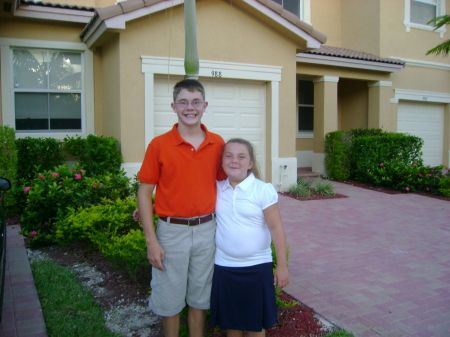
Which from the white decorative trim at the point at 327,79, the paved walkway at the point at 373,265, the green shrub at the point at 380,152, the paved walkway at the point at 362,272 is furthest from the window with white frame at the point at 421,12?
the paved walkway at the point at 362,272

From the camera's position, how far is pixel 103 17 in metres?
7.15

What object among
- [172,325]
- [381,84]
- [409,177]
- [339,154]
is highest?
[381,84]

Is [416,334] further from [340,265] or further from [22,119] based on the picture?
[22,119]

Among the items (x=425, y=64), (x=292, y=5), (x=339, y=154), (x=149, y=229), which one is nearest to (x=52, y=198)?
(x=149, y=229)

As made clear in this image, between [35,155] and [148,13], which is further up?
[148,13]

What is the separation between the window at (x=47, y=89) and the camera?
8.41m

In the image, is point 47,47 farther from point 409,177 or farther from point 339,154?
point 409,177

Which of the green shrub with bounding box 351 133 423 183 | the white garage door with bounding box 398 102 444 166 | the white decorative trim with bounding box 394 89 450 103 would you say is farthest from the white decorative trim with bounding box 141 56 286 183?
the white garage door with bounding box 398 102 444 166

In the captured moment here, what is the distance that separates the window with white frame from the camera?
1348cm

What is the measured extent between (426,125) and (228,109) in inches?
343

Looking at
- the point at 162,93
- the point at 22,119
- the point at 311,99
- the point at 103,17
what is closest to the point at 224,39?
the point at 162,93

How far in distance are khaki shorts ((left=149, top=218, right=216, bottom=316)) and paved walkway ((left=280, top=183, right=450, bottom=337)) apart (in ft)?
4.60

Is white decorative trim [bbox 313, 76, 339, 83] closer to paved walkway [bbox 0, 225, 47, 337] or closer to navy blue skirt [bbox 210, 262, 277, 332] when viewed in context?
Answer: paved walkway [bbox 0, 225, 47, 337]

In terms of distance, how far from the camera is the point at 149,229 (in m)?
2.65
